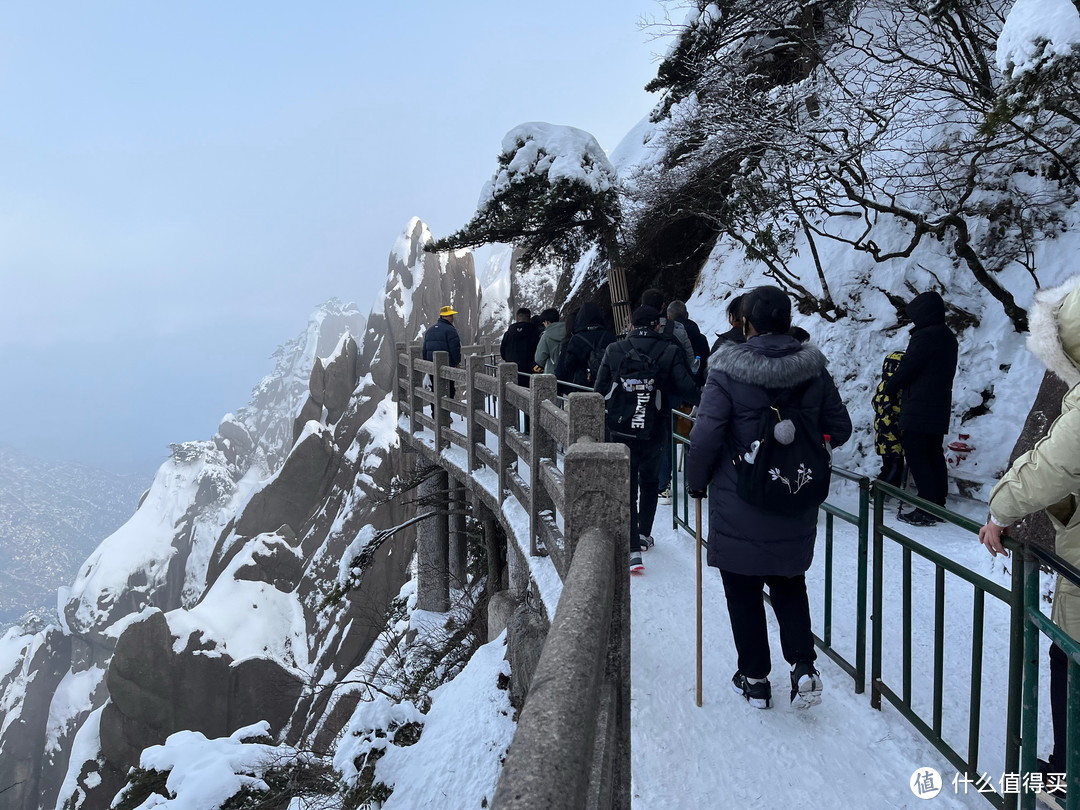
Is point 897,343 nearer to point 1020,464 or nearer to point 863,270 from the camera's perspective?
point 863,270

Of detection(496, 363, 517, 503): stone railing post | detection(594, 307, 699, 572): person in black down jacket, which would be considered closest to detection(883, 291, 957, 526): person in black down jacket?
detection(594, 307, 699, 572): person in black down jacket

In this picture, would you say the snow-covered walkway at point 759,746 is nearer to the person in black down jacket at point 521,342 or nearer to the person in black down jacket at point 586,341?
the person in black down jacket at point 586,341

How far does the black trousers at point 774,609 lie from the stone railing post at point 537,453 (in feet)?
7.24

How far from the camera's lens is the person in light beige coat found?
6.75 ft

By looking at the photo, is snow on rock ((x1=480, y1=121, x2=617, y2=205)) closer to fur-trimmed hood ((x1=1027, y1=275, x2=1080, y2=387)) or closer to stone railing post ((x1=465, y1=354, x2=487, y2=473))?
stone railing post ((x1=465, y1=354, x2=487, y2=473))

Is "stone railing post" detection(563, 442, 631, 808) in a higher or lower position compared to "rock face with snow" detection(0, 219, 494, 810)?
higher

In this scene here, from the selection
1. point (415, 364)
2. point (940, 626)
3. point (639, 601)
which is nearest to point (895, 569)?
point (639, 601)

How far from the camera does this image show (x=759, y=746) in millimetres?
3086

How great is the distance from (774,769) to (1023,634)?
121 cm

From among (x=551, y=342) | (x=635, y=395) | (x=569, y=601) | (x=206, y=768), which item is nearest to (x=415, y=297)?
(x=551, y=342)

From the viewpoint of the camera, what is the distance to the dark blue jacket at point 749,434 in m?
2.84

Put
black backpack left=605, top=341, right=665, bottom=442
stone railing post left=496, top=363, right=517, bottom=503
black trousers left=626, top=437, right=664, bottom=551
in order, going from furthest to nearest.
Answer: stone railing post left=496, top=363, right=517, bottom=503 < black trousers left=626, top=437, right=664, bottom=551 < black backpack left=605, top=341, right=665, bottom=442

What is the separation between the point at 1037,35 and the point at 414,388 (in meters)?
9.09

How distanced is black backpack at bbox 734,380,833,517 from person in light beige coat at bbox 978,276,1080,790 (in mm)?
668
